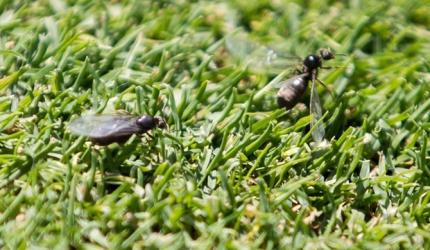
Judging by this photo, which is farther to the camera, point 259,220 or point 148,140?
point 148,140

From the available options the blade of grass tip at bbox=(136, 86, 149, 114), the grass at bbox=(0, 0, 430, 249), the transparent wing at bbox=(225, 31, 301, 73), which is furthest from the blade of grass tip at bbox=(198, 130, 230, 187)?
the transparent wing at bbox=(225, 31, 301, 73)

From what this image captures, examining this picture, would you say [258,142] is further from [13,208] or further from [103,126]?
[13,208]

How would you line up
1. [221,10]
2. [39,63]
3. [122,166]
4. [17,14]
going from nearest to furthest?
[122,166]
[39,63]
[17,14]
[221,10]

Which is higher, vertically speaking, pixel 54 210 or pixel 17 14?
pixel 17 14

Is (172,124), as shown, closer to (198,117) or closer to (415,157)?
(198,117)

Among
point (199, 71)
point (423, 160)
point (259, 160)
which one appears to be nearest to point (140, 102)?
point (199, 71)

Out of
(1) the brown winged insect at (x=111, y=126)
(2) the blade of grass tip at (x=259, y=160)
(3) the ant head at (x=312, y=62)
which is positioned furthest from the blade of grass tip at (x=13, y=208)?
(3) the ant head at (x=312, y=62)

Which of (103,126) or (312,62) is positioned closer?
(103,126)

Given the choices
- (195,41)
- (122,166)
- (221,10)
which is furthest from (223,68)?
(122,166)
